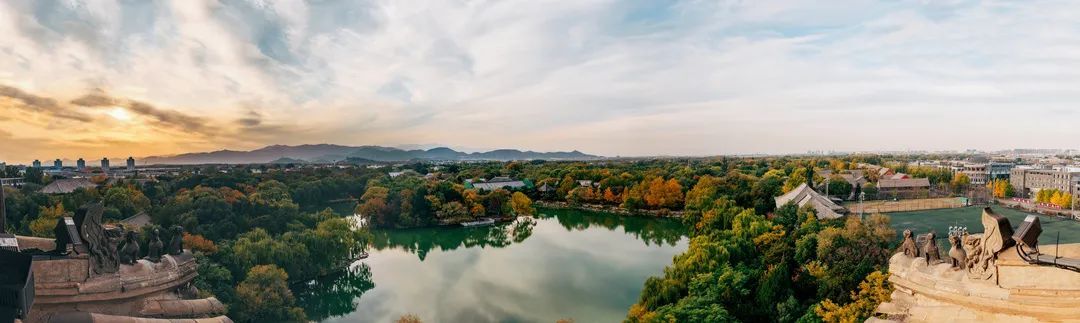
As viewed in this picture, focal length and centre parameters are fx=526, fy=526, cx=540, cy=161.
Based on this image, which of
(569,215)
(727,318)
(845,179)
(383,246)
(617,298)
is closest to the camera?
(727,318)

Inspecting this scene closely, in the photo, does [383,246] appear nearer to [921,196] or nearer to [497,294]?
[497,294]

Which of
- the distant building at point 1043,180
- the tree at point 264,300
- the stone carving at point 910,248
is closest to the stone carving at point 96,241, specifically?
the stone carving at point 910,248

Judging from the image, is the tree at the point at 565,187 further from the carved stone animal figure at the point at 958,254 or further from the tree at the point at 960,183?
the carved stone animal figure at the point at 958,254

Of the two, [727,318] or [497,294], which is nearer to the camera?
[727,318]

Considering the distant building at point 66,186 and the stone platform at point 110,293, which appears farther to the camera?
the distant building at point 66,186

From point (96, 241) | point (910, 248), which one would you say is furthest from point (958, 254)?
point (96, 241)

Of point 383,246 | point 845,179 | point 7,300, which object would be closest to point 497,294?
point 383,246
